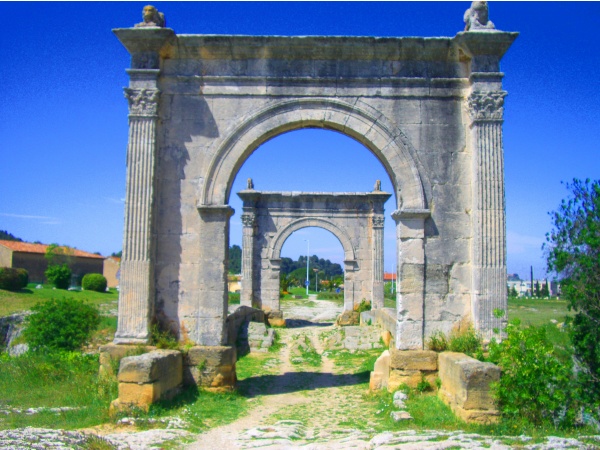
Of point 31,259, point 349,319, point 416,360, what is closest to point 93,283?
point 31,259

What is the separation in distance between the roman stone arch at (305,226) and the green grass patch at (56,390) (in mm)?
10305

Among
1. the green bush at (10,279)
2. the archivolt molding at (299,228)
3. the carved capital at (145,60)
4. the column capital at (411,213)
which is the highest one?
the carved capital at (145,60)

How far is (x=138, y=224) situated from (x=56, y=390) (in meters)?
2.41

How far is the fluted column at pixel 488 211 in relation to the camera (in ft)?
22.7

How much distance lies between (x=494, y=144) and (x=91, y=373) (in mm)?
6454

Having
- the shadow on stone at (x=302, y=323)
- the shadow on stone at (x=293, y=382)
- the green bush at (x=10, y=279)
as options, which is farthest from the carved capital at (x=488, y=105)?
the green bush at (x=10, y=279)

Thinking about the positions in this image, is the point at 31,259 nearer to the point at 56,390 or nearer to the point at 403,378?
the point at 56,390

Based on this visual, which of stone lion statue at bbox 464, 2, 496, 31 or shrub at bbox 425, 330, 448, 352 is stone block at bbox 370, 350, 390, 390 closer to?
shrub at bbox 425, 330, 448, 352

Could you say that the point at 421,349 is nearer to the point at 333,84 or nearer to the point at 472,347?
the point at 472,347

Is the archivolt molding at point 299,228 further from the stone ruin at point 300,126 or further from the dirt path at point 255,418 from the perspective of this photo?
the stone ruin at point 300,126

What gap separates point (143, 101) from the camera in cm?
722

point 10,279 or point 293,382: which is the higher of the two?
point 10,279

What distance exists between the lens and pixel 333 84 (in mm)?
7363

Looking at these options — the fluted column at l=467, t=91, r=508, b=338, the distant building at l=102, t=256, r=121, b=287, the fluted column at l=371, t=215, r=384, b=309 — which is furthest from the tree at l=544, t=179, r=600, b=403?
the distant building at l=102, t=256, r=121, b=287
